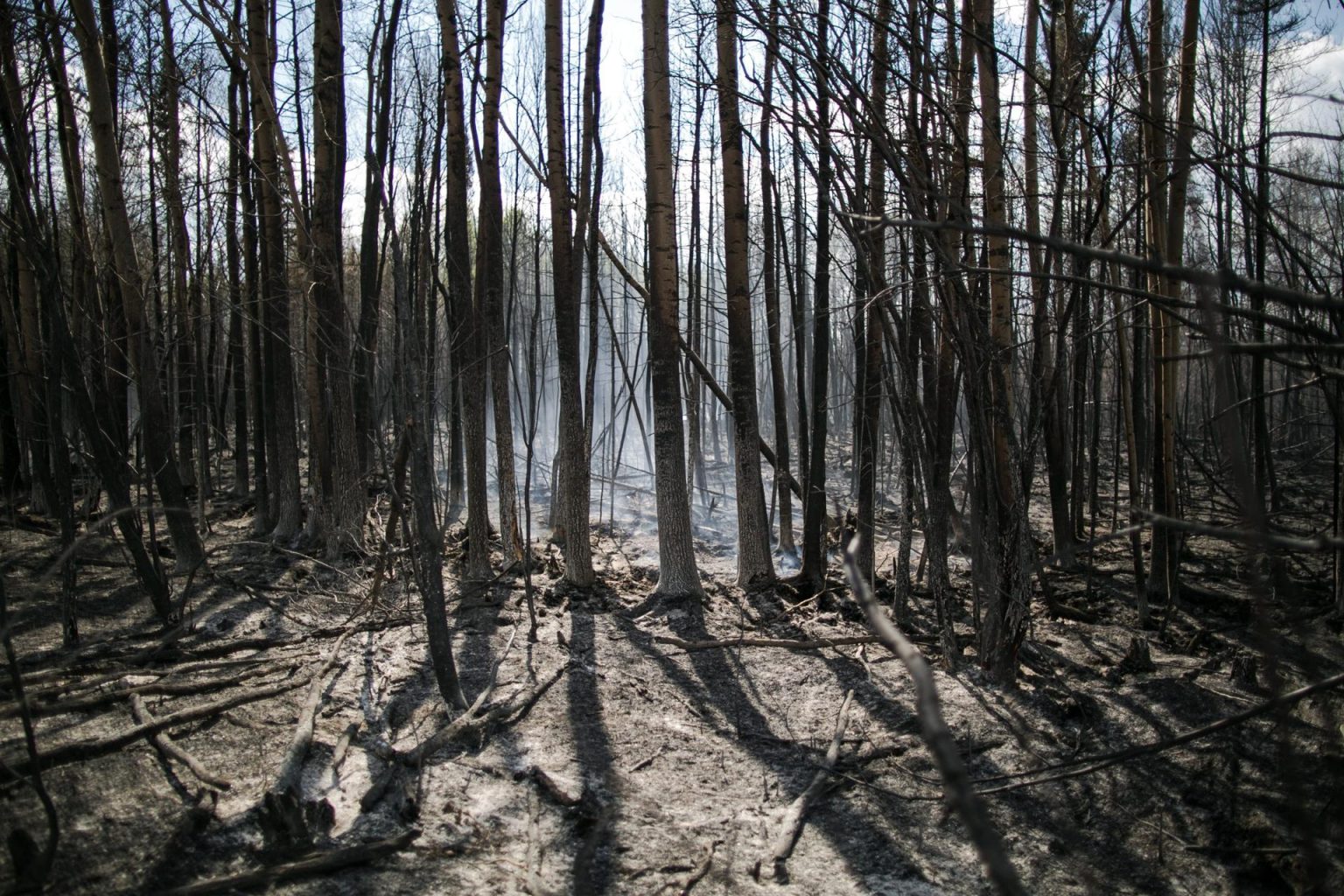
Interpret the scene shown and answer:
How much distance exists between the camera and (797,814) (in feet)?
13.0

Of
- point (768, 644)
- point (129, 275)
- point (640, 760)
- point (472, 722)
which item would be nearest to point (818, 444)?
point (768, 644)

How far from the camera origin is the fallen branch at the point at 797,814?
3.59 metres

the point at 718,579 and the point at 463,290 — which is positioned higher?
the point at 463,290

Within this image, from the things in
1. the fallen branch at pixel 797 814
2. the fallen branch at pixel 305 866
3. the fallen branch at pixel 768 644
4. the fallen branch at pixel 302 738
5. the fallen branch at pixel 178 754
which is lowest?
the fallen branch at pixel 797 814

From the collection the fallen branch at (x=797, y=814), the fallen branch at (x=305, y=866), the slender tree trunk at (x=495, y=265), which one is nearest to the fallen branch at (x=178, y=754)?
the fallen branch at (x=305, y=866)

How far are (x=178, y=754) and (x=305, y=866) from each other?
1.08 m

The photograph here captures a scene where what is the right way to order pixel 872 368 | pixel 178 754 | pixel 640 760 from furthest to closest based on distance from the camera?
pixel 872 368
pixel 640 760
pixel 178 754

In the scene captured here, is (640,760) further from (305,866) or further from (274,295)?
(274,295)

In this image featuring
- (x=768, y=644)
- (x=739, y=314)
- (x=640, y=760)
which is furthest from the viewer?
(x=739, y=314)

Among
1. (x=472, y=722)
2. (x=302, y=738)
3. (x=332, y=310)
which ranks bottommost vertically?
(x=472, y=722)

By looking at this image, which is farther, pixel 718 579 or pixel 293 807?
pixel 718 579

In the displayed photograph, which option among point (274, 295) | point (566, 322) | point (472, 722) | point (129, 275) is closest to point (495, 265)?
point (566, 322)

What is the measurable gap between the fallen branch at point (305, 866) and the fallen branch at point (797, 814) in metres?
1.51

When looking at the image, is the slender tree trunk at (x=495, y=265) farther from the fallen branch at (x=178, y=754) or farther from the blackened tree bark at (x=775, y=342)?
the fallen branch at (x=178, y=754)
